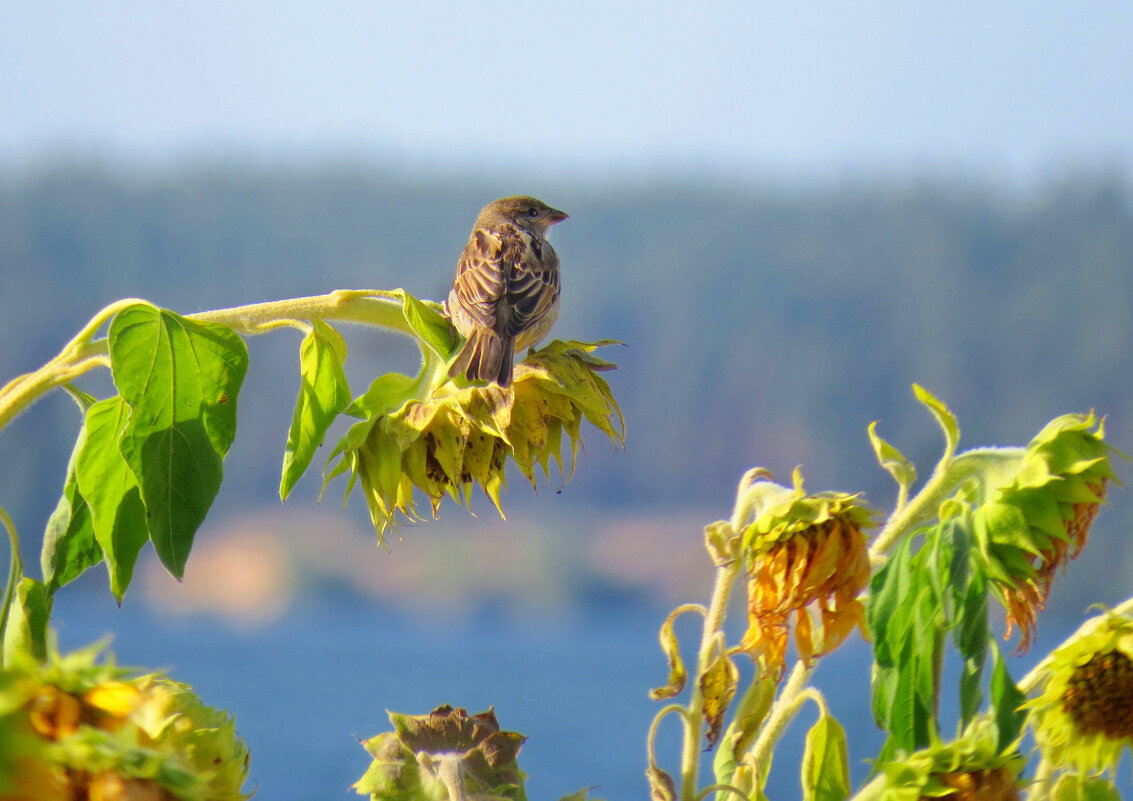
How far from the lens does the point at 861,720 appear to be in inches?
282

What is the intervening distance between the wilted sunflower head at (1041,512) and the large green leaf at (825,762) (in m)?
0.20

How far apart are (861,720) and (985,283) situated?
127 feet

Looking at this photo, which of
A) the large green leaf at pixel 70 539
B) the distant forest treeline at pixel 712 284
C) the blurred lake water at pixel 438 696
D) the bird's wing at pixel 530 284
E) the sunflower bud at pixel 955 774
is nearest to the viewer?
the sunflower bud at pixel 955 774

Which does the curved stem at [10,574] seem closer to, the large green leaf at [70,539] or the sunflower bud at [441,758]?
the large green leaf at [70,539]

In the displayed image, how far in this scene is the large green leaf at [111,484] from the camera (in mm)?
1036

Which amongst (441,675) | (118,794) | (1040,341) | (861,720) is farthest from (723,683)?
(1040,341)

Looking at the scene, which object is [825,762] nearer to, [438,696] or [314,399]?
[314,399]

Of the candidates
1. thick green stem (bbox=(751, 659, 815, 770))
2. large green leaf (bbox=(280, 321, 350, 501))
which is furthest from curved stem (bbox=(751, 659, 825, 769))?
large green leaf (bbox=(280, 321, 350, 501))

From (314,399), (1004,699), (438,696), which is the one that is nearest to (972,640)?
(1004,699)

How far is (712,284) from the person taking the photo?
4341cm

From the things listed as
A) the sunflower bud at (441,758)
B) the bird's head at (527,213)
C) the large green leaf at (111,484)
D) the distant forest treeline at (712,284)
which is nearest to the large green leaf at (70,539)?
the large green leaf at (111,484)

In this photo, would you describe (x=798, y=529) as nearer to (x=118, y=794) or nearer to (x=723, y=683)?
(x=723, y=683)

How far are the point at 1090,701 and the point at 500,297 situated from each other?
102cm

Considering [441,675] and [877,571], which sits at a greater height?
[877,571]
